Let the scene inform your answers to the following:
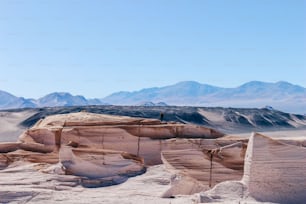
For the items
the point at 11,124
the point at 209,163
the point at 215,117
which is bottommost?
Result: the point at 11,124

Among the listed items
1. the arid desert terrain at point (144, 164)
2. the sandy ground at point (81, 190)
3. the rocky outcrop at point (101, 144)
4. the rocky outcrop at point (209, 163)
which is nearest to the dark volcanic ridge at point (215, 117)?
the rocky outcrop at point (101, 144)

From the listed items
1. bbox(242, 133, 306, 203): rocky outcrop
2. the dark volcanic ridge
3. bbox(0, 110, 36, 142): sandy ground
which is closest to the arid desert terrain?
bbox(242, 133, 306, 203): rocky outcrop

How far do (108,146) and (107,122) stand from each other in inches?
34.6

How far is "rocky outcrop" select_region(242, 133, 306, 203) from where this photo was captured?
341 inches

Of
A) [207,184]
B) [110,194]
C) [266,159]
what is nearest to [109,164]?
[110,194]

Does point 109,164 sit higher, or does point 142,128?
point 142,128

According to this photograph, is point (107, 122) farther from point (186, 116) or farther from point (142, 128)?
point (186, 116)

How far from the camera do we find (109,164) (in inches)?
475

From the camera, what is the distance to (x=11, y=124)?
192 ft

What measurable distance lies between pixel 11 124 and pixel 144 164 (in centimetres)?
4859

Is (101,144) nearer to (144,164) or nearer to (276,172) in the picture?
(144,164)

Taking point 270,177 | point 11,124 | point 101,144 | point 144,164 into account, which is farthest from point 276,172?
point 11,124

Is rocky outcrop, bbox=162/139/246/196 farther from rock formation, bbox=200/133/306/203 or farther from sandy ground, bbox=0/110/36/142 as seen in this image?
sandy ground, bbox=0/110/36/142

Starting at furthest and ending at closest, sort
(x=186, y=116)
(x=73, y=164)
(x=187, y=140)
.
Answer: (x=186, y=116), (x=187, y=140), (x=73, y=164)
